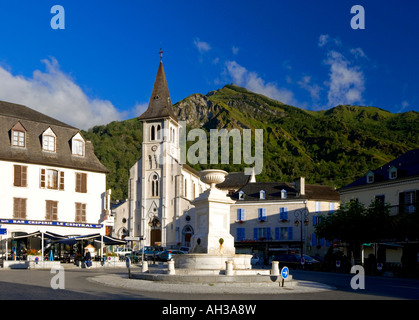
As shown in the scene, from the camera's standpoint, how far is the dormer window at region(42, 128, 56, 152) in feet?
152

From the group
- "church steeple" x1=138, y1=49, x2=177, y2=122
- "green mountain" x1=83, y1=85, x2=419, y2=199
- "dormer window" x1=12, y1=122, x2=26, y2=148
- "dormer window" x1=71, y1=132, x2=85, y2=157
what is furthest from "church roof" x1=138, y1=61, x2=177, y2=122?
"dormer window" x1=12, y1=122, x2=26, y2=148

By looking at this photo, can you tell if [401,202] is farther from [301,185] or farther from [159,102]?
[159,102]

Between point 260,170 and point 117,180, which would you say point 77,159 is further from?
point 260,170

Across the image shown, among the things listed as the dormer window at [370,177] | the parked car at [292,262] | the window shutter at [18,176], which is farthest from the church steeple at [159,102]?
the parked car at [292,262]

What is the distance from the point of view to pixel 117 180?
12581 centimetres

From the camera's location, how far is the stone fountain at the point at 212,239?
23.7m

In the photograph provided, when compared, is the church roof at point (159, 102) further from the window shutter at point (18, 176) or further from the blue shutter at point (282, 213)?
the window shutter at point (18, 176)

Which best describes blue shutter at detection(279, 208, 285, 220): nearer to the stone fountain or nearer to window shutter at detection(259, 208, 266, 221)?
window shutter at detection(259, 208, 266, 221)

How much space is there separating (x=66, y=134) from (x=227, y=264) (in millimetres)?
30273

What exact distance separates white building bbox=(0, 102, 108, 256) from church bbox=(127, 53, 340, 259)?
25995 millimetres

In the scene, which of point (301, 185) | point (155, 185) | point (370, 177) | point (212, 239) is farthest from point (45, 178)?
point (301, 185)

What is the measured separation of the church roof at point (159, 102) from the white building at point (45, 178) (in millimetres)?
33247

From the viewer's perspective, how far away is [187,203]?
251 feet
